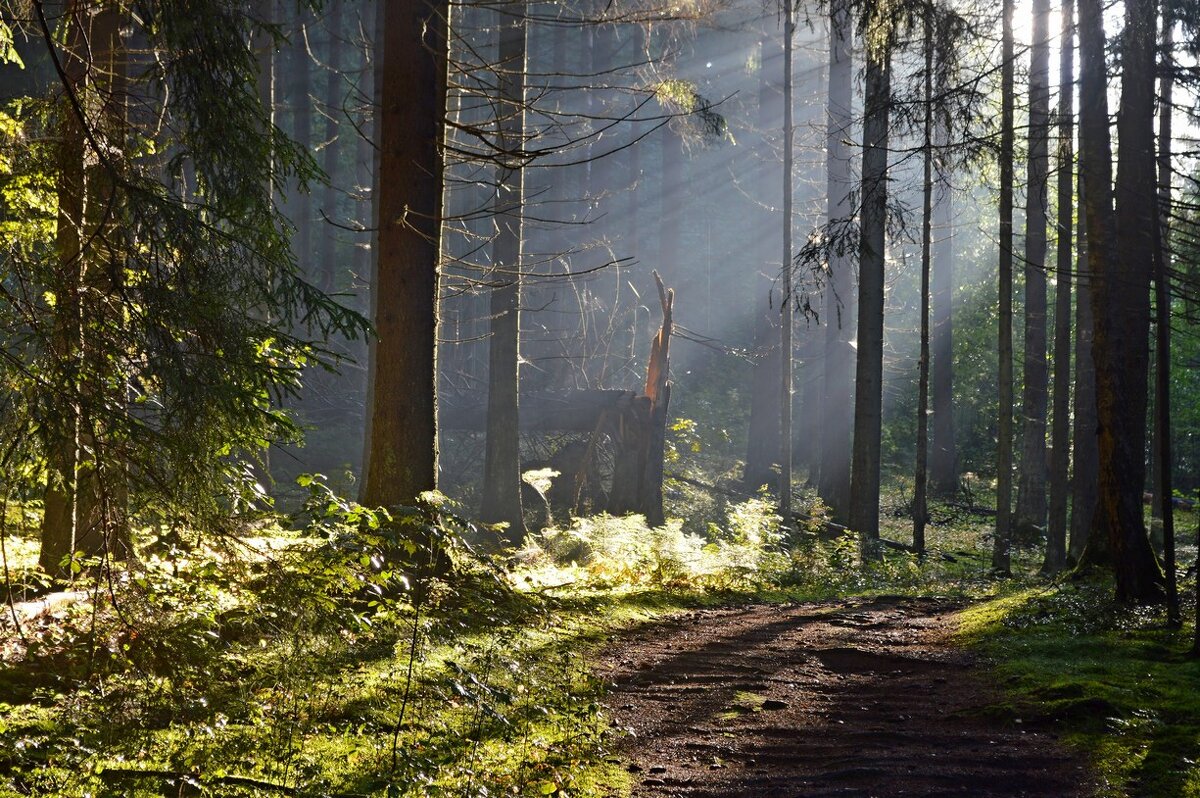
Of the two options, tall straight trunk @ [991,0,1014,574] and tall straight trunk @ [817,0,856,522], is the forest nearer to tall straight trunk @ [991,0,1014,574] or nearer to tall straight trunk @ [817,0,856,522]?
tall straight trunk @ [991,0,1014,574]

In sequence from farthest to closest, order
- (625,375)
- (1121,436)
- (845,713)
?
(625,375), (1121,436), (845,713)

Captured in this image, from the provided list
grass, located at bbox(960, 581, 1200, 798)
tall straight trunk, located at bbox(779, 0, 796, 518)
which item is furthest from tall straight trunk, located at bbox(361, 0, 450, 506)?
tall straight trunk, located at bbox(779, 0, 796, 518)

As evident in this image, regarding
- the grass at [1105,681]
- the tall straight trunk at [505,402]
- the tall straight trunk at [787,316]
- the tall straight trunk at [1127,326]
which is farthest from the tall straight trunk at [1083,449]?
the tall straight trunk at [505,402]

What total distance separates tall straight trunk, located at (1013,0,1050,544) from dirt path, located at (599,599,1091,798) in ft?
34.5

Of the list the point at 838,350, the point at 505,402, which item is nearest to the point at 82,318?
the point at 505,402

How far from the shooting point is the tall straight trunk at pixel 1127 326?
981 centimetres

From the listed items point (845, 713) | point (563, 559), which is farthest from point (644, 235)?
point (845, 713)

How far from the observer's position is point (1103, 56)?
10367 mm

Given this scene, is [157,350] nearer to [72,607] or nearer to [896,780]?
[72,607]

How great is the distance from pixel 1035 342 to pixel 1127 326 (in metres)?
10.1

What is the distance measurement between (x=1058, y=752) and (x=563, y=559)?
27.9 feet

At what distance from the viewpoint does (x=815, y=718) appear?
6516mm

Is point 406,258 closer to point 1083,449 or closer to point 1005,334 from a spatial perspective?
point 1005,334

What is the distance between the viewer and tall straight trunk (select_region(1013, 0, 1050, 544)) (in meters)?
17.6
